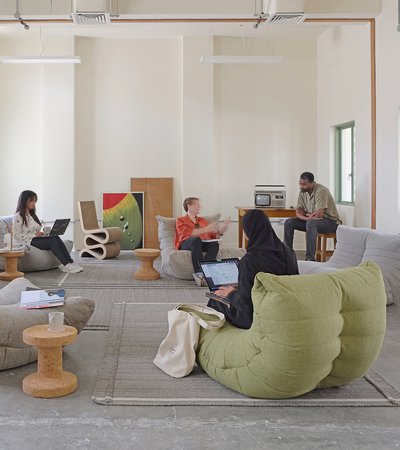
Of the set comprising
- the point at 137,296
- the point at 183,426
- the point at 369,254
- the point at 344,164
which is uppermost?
the point at 344,164

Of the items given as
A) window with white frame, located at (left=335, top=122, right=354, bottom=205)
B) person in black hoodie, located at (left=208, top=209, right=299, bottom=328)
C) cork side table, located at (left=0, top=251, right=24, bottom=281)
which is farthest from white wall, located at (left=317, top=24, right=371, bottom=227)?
person in black hoodie, located at (left=208, top=209, right=299, bottom=328)

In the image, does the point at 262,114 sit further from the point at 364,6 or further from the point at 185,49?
the point at 364,6

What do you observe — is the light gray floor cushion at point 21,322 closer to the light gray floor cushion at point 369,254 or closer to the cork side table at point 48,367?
the cork side table at point 48,367

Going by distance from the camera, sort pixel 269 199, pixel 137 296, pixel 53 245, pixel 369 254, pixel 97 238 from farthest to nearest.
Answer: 1. pixel 269 199
2. pixel 97 238
3. pixel 53 245
4. pixel 137 296
5. pixel 369 254

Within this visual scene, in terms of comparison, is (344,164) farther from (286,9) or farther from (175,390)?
(175,390)

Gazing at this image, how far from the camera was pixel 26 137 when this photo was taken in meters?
11.1

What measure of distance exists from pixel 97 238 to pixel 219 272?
552 cm

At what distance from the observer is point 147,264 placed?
804 cm

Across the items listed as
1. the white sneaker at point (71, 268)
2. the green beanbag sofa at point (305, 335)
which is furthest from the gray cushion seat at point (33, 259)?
the green beanbag sofa at point (305, 335)

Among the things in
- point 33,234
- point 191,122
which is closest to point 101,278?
point 33,234

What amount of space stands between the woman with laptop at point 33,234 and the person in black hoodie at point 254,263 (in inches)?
191

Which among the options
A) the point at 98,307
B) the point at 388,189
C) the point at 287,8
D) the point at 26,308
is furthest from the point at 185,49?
the point at 26,308

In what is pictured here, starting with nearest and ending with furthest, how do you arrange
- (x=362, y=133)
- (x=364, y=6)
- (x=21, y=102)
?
(x=364, y=6), (x=362, y=133), (x=21, y=102)

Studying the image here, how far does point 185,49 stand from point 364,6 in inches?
148
